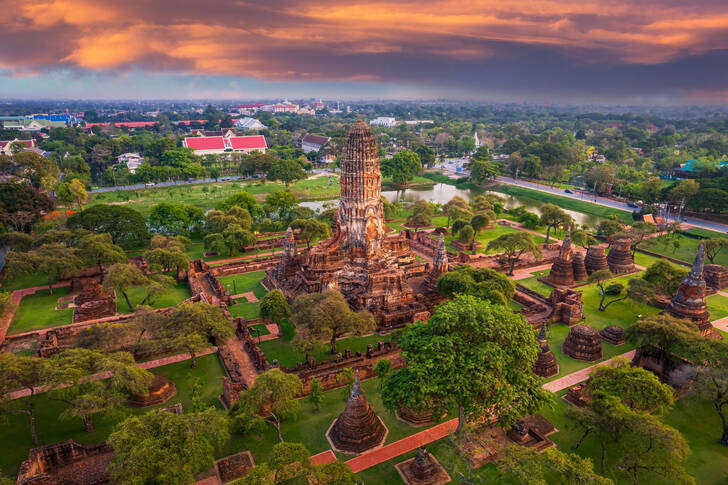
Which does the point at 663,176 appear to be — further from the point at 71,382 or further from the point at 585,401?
the point at 71,382

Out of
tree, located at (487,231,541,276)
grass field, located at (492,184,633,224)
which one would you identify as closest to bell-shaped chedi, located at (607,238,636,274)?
tree, located at (487,231,541,276)

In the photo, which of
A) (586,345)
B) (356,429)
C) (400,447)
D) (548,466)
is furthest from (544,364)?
(356,429)

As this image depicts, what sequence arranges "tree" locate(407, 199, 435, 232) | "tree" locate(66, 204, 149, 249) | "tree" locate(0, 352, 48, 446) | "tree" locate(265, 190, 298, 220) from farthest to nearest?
1. "tree" locate(265, 190, 298, 220)
2. "tree" locate(407, 199, 435, 232)
3. "tree" locate(66, 204, 149, 249)
4. "tree" locate(0, 352, 48, 446)

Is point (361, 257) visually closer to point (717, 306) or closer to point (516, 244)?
point (516, 244)

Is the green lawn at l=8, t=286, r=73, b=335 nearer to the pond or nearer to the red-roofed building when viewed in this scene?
the pond

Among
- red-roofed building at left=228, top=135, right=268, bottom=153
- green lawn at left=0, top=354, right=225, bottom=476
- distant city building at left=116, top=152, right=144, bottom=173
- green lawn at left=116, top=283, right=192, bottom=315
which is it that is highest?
red-roofed building at left=228, top=135, right=268, bottom=153

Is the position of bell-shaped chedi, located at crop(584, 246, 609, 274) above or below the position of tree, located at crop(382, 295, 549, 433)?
below

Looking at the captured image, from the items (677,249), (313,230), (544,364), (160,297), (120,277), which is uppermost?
(120,277)
